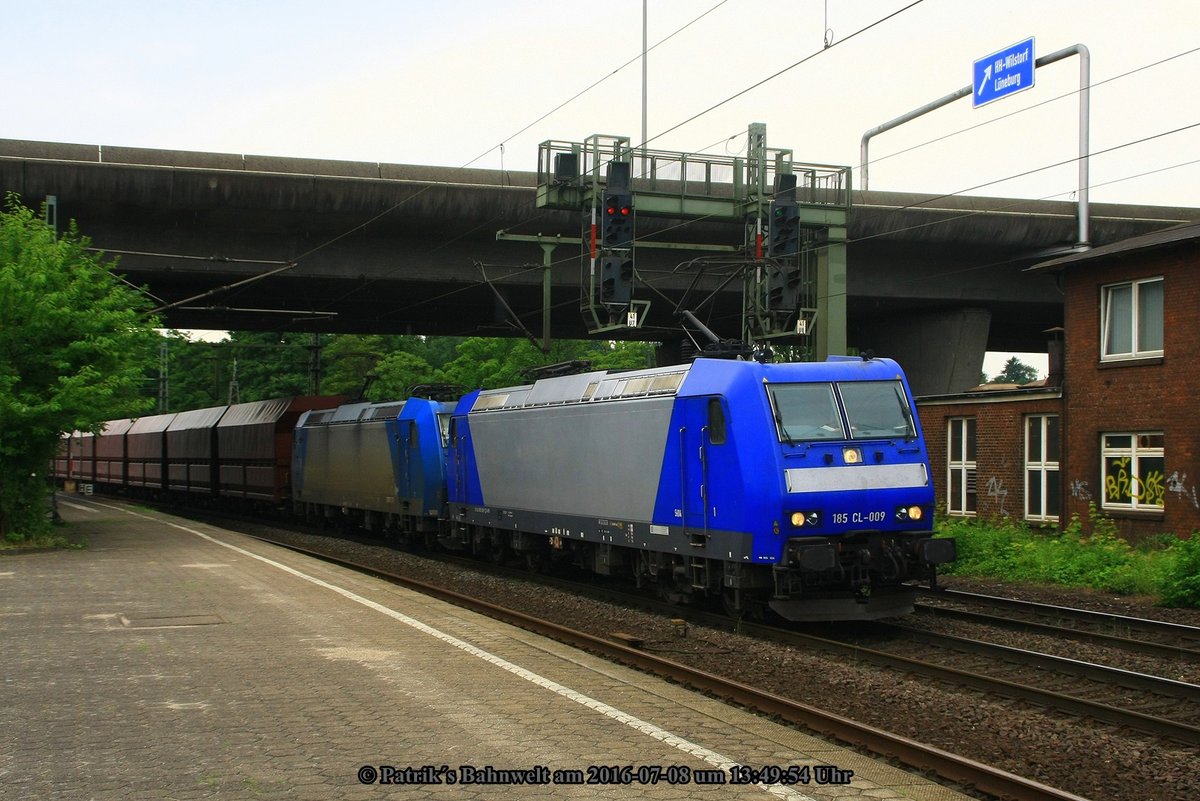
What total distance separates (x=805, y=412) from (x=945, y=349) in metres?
26.0

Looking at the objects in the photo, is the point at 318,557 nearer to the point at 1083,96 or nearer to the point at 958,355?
the point at 1083,96

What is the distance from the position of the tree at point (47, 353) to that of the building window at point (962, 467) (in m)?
16.7

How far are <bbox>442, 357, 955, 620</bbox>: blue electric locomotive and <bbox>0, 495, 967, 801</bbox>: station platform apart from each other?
246cm

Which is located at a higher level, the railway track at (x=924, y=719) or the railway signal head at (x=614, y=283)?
the railway signal head at (x=614, y=283)

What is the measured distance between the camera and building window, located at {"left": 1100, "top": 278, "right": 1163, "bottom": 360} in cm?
2162

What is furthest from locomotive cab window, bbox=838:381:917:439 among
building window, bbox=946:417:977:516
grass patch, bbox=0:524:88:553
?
grass patch, bbox=0:524:88:553

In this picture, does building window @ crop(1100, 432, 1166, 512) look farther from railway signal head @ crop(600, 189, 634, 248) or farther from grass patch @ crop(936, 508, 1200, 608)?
railway signal head @ crop(600, 189, 634, 248)

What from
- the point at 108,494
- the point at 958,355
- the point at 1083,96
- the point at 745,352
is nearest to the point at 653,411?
the point at 745,352

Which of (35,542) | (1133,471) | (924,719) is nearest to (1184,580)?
(1133,471)

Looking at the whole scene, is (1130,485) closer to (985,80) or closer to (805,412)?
(985,80)

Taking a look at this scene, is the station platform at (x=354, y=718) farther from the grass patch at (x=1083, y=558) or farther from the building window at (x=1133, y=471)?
the building window at (x=1133, y=471)

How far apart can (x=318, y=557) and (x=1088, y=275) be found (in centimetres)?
1572

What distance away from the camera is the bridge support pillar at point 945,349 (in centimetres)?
3753

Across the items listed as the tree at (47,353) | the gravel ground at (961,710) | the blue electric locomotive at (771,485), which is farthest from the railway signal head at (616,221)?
the tree at (47,353)
